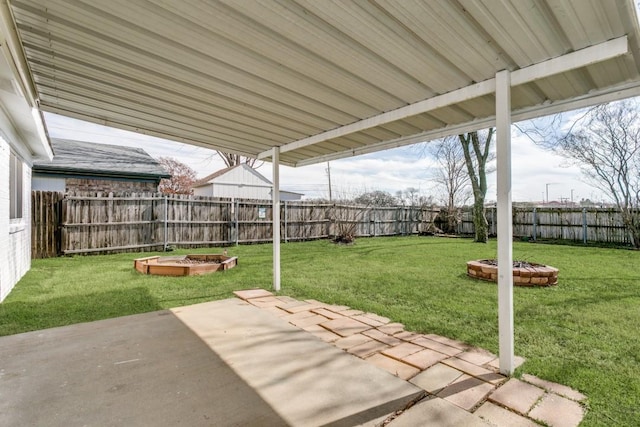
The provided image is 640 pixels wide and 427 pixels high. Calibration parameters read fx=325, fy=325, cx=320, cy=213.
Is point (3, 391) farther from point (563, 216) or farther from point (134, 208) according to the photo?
point (563, 216)

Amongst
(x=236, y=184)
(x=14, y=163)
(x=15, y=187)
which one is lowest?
(x=15, y=187)

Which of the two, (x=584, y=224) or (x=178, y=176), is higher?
(x=178, y=176)

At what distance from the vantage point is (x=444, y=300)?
165 inches

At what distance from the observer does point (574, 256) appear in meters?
7.96

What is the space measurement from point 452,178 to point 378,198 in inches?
170

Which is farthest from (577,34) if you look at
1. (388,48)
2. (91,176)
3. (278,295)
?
(91,176)

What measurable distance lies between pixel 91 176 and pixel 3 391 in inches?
479

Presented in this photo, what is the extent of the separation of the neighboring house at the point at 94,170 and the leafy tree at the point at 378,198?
9.36 meters

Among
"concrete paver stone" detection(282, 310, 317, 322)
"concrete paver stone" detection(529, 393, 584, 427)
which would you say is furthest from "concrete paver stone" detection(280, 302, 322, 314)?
"concrete paver stone" detection(529, 393, 584, 427)

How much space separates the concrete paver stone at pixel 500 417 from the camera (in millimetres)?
1709

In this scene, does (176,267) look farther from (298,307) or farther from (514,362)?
(514,362)

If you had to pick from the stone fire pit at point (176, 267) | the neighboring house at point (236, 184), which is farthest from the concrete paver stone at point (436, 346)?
the neighboring house at point (236, 184)

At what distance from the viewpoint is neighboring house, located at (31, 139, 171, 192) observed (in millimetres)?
11281

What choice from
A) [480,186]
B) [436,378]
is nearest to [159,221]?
[436,378]
